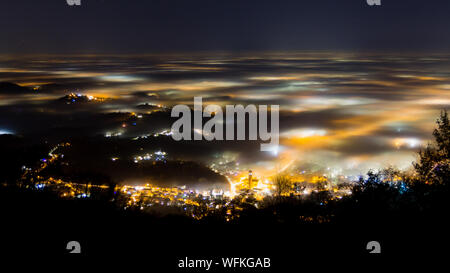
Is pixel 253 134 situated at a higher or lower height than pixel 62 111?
lower

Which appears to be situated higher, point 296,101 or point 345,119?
point 296,101

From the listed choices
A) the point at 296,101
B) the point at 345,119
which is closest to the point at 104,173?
the point at 345,119

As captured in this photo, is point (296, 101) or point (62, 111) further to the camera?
point (296, 101)

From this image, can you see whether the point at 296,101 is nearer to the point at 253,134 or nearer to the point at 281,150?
the point at 253,134

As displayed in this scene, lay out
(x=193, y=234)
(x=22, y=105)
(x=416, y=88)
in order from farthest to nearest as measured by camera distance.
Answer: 1. (x=416, y=88)
2. (x=22, y=105)
3. (x=193, y=234)

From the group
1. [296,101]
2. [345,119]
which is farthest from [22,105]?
[345,119]

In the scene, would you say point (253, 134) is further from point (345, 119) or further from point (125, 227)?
point (125, 227)

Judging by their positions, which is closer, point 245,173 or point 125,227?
point 125,227
